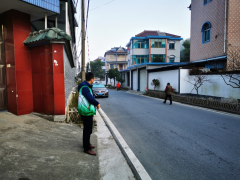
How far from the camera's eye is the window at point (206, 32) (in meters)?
17.7

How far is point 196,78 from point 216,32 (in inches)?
203

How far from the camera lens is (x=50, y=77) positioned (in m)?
6.30

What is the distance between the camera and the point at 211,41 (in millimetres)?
17234

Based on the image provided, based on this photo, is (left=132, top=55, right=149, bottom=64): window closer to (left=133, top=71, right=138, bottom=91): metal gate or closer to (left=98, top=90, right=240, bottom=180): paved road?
(left=133, top=71, right=138, bottom=91): metal gate

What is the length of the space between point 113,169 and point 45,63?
457cm

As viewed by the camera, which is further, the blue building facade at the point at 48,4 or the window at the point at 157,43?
the window at the point at 157,43

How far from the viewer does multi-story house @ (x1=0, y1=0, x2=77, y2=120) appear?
620cm

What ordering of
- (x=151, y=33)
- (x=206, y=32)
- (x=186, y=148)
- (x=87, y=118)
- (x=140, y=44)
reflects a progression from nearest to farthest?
(x=87, y=118)
(x=186, y=148)
(x=206, y=32)
(x=140, y=44)
(x=151, y=33)

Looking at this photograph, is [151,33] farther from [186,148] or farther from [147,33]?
[186,148]

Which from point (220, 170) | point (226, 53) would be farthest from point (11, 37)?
point (226, 53)

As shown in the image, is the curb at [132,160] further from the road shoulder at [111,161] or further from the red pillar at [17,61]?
the red pillar at [17,61]

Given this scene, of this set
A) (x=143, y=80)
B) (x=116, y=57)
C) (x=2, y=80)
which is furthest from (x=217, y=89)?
(x=116, y=57)

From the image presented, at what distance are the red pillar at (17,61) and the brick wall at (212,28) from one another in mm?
15749

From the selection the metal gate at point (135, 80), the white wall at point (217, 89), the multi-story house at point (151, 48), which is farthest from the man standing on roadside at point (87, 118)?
the multi-story house at point (151, 48)
